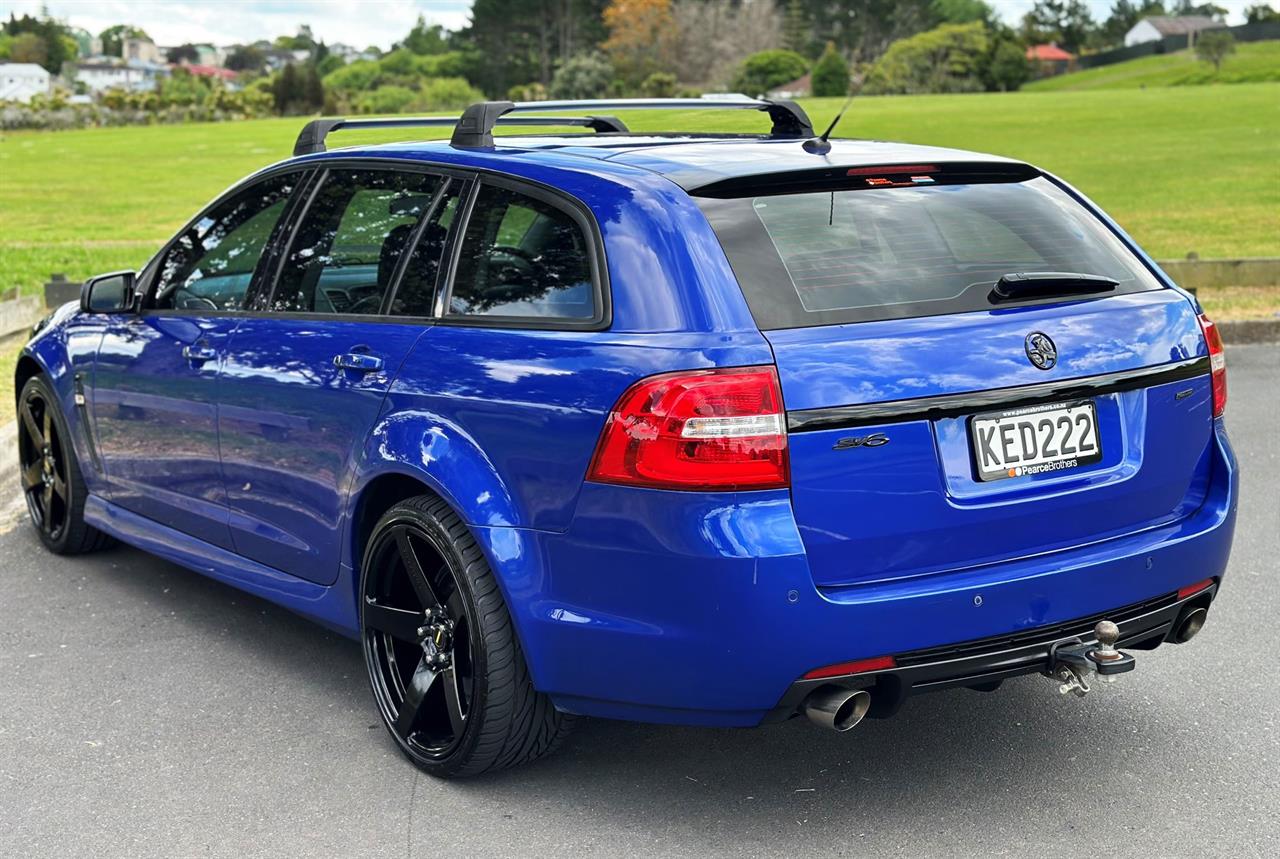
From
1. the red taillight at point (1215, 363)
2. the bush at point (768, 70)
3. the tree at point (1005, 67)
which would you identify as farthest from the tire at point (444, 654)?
the tree at point (1005, 67)

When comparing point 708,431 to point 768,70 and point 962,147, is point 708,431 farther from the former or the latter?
point 768,70

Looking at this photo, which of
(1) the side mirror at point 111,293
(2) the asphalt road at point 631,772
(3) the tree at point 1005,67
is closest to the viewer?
(2) the asphalt road at point 631,772

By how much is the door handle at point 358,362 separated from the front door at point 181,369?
792mm

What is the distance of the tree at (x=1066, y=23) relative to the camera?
558 ft

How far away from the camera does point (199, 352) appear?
518 cm

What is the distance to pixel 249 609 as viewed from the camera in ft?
19.2

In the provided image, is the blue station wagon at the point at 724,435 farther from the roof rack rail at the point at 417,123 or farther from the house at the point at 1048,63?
the house at the point at 1048,63

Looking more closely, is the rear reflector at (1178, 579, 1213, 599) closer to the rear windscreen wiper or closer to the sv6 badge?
→ the rear windscreen wiper

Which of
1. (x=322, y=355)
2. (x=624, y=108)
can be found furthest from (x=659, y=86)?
(x=322, y=355)

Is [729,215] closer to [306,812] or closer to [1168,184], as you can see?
[306,812]

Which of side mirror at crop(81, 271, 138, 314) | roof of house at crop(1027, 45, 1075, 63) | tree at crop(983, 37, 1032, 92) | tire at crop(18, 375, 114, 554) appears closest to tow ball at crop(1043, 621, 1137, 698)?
side mirror at crop(81, 271, 138, 314)

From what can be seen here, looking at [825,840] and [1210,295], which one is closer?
[825,840]

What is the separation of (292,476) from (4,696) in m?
1.20

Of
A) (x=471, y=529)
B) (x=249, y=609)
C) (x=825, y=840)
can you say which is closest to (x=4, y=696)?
(x=249, y=609)
